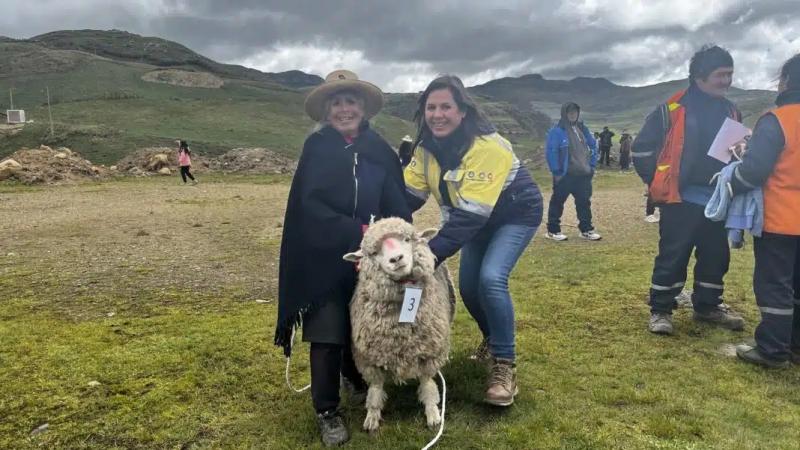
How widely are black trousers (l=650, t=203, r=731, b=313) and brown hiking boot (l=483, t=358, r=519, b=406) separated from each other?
2543 millimetres

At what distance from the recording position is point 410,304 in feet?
12.4

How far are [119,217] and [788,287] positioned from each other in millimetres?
14336

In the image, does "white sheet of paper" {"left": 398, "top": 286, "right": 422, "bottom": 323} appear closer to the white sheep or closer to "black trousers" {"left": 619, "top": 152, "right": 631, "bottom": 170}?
the white sheep

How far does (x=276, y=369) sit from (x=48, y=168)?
2330 cm

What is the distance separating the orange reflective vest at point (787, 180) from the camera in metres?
4.55

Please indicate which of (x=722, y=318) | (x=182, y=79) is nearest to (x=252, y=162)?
(x=722, y=318)

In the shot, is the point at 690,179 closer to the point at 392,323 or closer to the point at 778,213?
the point at 778,213

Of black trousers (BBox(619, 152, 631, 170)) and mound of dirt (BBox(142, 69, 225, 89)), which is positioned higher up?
mound of dirt (BBox(142, 69, 225, 89))

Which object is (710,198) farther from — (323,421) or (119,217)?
(119,217)

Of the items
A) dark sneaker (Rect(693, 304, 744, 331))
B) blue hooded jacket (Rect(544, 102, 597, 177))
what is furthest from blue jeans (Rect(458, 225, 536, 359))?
blue hooded jacket (Rect(544, 102, 597, 177))

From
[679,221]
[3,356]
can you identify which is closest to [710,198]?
[679,221]

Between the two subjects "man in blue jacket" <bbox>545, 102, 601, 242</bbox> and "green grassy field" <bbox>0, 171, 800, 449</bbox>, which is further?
"man in blue jacket" <bbox>545, 102, 601, 242</bbox>

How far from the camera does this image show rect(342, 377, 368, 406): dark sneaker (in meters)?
4.47

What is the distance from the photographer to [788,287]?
478 cm
